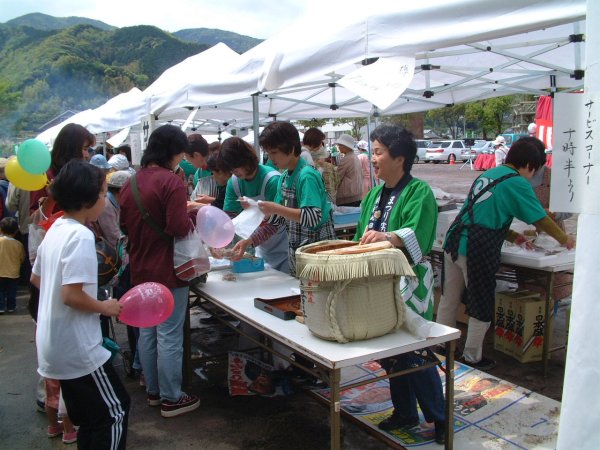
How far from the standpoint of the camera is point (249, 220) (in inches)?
128

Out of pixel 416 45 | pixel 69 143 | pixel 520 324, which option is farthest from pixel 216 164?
pixel 520 324

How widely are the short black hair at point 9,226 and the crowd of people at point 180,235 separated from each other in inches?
101

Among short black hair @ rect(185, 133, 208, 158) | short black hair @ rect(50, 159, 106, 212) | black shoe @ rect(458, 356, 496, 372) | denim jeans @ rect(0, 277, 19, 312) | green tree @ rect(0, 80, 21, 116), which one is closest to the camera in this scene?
short black hair @ rect(50, 159, 106, 212)

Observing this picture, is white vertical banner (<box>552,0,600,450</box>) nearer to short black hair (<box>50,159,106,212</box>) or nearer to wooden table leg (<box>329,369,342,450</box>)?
wooden table leg (<box>329,369,342,450</box>)

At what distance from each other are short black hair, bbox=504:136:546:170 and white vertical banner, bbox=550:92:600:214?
2.55m

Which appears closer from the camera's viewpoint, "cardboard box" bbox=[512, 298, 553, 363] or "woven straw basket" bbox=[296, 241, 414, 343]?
"woven straw basket" bbox=[296, 241, 414, 343]

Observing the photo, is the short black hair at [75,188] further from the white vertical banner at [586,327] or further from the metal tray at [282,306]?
the white vertical banner at [586,327]

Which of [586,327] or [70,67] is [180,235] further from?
[70,67]

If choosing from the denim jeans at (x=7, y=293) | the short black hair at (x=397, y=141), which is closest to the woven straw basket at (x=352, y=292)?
the short black hair at (x=397, y=141)

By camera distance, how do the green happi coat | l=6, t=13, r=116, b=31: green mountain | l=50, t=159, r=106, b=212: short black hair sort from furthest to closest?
l=6, t=13, r=116, b=31: green mountain → the green happi coat → l=50, t=159, r=106, b=212: short black hair

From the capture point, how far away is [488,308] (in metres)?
3.67

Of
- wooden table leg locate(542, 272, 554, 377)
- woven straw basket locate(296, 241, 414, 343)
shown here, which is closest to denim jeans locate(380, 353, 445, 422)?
woven straw basket locate(296, 241, 414, 343)

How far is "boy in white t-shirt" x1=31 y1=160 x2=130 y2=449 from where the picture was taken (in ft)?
6.50

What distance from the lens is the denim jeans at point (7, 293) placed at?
5.68 metres
